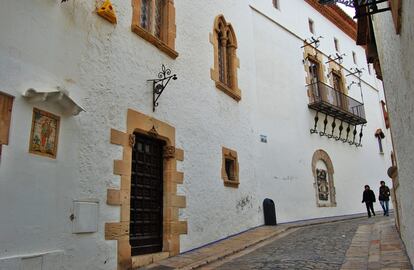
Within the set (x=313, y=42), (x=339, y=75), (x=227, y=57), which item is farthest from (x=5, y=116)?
(x=339, y=75)

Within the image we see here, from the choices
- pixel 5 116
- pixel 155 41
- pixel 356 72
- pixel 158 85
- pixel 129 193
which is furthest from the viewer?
pixel 356 72

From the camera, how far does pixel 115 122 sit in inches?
244

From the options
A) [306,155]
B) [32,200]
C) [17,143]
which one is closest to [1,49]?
[17,143]

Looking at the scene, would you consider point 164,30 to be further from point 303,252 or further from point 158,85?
point 303,252

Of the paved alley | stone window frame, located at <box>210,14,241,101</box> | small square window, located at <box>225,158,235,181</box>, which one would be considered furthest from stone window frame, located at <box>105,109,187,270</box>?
stone window frame, located at <box>210,14,241,101</box>

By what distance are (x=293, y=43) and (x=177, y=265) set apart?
10975mm

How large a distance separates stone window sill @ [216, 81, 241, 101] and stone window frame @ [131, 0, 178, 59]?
1808 mm

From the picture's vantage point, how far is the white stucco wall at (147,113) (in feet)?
15.4

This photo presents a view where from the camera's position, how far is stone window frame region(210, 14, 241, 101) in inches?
384

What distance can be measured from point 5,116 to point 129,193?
7.70 feet

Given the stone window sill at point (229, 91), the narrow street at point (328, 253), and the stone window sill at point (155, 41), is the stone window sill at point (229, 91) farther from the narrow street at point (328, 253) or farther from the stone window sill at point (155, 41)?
the narrow street at point (328, 253)

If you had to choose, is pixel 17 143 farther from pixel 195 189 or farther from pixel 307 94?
pixel 307 94

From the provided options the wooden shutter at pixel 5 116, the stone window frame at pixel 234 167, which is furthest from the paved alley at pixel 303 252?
the wooden shutter at pixel 5 116

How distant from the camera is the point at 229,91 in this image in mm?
9930
